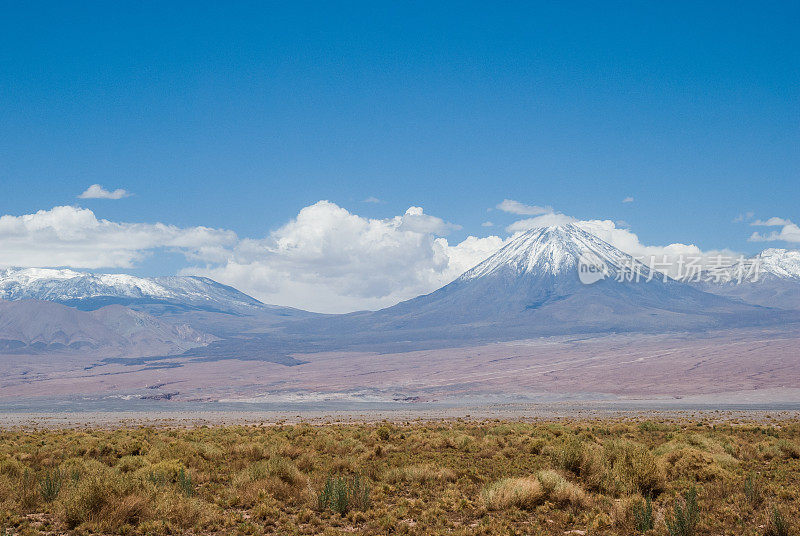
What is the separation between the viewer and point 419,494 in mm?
15430

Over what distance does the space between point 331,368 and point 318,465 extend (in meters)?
158

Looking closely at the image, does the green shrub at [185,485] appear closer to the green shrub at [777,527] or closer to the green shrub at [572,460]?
the green shrub at [572,460]

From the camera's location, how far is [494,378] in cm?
13275

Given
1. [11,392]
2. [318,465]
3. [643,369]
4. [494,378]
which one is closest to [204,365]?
[11,392]

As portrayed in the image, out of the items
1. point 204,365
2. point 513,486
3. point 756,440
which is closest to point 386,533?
point 513,486

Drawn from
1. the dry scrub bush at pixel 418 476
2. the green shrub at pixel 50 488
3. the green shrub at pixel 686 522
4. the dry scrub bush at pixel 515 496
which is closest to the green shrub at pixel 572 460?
the dry scrub bush at pixel 418 476

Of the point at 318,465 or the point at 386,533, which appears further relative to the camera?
the point at 318,465

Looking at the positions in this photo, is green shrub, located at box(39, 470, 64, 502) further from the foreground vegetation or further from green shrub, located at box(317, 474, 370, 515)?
green shrub, located at box(317, 474, 370, 515)

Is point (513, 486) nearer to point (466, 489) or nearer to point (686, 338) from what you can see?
point (466, 489)

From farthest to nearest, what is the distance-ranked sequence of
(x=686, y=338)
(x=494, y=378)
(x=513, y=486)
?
(x=686, y=338) < (x=494, y=378) < (x=513, y=486)

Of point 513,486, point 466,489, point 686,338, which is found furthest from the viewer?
point 686,338

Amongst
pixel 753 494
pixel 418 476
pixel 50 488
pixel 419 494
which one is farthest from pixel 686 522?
pixel 50 488

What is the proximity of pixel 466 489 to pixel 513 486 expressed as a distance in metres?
2.05

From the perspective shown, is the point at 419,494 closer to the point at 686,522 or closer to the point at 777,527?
the point at 686,522
